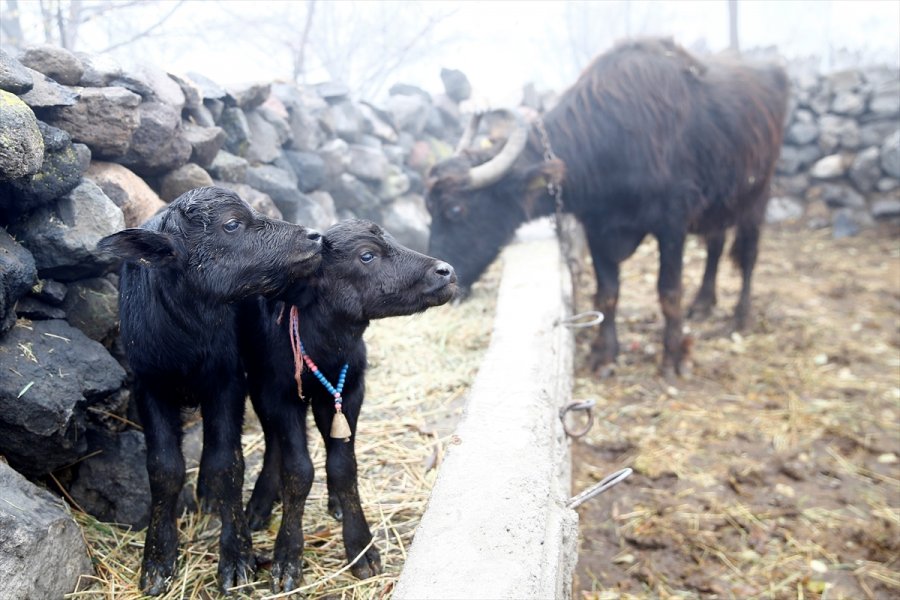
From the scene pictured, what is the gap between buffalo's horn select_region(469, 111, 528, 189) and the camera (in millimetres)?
5617

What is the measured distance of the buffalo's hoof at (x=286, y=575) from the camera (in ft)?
8.42

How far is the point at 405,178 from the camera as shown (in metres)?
8.15

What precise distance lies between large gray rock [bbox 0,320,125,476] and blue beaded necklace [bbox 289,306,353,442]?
916mm

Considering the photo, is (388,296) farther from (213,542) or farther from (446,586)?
(213,542)

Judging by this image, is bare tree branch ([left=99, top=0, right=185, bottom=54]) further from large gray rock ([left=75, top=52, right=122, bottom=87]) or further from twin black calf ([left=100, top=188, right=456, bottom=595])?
twin black calf ([left=100, top=188, right=456, bottom=595])

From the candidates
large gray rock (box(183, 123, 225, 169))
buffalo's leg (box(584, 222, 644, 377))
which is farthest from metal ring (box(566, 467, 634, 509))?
buffalo's leg (box(584, 222, 644, 377))

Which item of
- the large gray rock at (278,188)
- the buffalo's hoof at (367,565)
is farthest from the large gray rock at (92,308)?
the large gray rock at (278,188)

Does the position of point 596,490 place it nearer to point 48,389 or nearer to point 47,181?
point 48,389

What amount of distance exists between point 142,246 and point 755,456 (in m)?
3.97

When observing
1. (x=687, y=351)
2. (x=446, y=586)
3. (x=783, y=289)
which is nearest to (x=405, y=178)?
(x=687, y=351)

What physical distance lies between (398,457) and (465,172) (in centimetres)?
287

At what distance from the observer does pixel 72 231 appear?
10.0 feet

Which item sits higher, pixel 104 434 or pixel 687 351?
pixel 104 434

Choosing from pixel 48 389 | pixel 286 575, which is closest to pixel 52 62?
pixel 48 389
